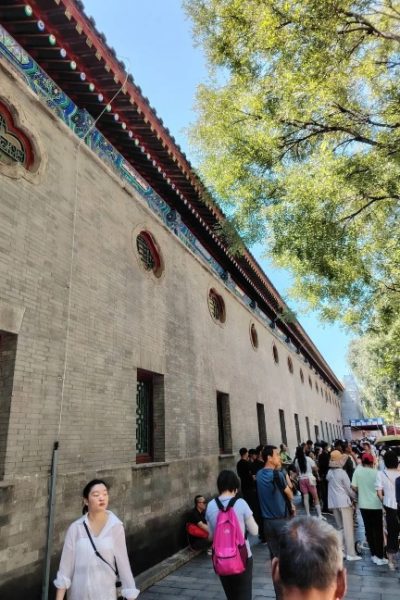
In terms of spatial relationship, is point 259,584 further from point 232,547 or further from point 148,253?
point 148,253

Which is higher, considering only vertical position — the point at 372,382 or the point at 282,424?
the point at 372,382

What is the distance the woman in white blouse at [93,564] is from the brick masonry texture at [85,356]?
131cm

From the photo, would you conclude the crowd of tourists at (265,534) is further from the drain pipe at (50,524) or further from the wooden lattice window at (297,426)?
the wooden lattice window at (297,426)

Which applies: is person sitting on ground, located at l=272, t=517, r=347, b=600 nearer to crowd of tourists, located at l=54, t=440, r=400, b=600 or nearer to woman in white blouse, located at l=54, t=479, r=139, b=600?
crowd of tourists, located at l=54, t=440, r=400, b=600

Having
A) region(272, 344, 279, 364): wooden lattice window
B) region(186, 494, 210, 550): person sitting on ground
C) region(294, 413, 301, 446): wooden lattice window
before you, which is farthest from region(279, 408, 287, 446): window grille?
region(186, 494, 210, 550): person sitting on ground

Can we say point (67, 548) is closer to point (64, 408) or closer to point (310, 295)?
point (64, 408)

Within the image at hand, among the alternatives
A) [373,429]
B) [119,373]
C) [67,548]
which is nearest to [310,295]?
[119,373]

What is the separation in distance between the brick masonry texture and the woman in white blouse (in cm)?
131

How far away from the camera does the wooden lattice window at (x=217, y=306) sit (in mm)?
10619

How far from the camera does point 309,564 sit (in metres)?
1.37

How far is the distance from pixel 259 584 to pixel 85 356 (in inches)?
136

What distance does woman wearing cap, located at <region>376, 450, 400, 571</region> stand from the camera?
5.38 metres

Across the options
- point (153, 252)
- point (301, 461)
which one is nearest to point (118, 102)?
point (153, 252)

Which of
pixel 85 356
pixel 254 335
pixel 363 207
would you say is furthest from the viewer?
pixel 254 335
